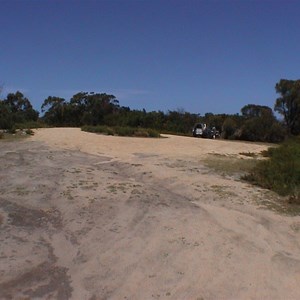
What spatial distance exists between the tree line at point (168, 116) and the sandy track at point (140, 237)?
18.0 m

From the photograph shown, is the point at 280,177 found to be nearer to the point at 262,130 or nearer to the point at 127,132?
the point at 127,132

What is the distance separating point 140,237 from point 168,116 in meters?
42.3

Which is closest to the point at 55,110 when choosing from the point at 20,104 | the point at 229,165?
the point at 20,104

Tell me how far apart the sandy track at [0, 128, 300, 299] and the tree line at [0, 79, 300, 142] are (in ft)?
59.0

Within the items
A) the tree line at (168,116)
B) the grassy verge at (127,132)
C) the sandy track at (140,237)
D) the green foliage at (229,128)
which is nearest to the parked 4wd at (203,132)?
the tree line at (168,116)

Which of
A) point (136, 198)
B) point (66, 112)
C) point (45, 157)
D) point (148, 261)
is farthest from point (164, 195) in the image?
point (66, 112)

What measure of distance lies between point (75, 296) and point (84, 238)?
1656 millimetres

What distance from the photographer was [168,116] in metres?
48.4

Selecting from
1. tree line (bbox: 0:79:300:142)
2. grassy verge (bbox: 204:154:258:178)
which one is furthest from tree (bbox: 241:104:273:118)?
grassy verge (bbox: 204:154:258:178)

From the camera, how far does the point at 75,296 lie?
188 inches

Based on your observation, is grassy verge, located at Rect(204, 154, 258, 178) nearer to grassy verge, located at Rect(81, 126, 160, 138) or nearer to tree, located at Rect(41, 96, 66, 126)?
grassy verge, located at Rect(81, 126, 160, 138)

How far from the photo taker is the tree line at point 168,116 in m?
38.4

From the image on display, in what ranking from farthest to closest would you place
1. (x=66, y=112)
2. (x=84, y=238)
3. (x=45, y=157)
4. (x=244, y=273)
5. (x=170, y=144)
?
(x=66, y=112) → (x=170, y=144) → (x=45, y=157) → (x=84, y=238) → (x=244, y=273)

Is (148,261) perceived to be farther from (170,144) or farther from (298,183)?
(170,144)
